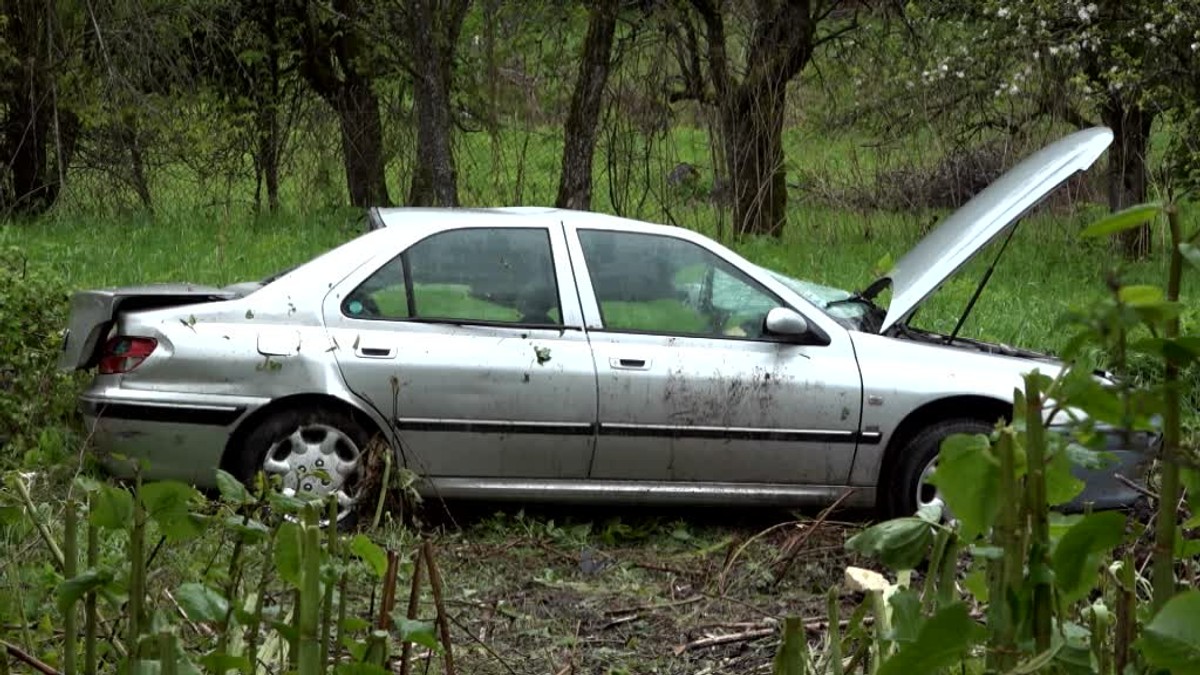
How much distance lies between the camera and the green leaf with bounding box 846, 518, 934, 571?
1.31 metres

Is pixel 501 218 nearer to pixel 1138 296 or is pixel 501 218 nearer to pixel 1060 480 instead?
pixel 1060 480

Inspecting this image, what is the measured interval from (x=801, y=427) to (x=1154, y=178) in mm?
11114

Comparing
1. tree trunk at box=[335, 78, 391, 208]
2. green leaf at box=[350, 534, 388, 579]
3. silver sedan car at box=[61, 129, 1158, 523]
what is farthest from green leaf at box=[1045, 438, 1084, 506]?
tree trunk at box=[335, 78, 391, 208]

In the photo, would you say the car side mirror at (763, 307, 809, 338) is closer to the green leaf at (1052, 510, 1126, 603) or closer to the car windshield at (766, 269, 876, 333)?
the car windshield at (766, 269, 876, 333)

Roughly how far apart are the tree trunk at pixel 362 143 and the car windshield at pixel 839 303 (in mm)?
11577

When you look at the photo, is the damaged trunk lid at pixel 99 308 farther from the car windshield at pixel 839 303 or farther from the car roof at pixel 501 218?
the car windshield at pixel 839 303

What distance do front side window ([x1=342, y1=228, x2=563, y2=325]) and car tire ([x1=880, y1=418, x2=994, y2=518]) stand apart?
166 centimetres

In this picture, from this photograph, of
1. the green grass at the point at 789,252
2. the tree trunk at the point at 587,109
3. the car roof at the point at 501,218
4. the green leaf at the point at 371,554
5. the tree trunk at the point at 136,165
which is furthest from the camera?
the tree trunk at the point at 136,165

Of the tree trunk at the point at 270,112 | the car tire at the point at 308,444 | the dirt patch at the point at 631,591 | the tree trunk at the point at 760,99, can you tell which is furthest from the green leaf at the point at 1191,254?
the tree trunk at the point at 270,112

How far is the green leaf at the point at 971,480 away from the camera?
3.89ft

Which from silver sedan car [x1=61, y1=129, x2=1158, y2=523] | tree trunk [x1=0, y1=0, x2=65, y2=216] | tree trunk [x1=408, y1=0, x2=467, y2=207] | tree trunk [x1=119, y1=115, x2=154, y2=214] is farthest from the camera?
tree trunk [x1=119, y1=115, x2=154, y2=214]

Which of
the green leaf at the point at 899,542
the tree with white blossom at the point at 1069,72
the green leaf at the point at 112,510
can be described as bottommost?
the green leaf at the point at 112,510

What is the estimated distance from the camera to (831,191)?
18484 millimetres

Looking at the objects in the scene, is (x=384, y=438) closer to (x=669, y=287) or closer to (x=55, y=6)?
(x=669, y=287)
